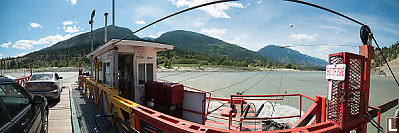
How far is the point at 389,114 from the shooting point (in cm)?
1269

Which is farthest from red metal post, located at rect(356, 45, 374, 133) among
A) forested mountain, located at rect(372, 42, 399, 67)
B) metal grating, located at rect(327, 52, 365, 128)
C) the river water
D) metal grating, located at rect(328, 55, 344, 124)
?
forested mountain, located at rect(372, 42, 399, 67)

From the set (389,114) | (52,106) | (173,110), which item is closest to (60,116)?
(52,106)

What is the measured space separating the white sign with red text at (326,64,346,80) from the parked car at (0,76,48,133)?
3700 millimetres

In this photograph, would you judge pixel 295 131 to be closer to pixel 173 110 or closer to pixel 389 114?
pixel 173 110

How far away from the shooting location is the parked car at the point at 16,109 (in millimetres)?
1934

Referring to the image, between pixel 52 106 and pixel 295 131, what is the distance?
8.00m

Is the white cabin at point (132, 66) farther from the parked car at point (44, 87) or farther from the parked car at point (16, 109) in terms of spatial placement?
the parked car at point (44, 87)

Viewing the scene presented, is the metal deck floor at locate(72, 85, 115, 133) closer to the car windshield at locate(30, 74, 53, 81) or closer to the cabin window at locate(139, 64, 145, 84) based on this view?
the cabin window at locate(139, 64, 145, 84)

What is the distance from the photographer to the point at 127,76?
5746 millimetres

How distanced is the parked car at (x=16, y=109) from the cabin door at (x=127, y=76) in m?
2.56

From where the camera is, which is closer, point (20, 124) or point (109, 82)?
point (20, 124)

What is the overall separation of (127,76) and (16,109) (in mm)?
3391

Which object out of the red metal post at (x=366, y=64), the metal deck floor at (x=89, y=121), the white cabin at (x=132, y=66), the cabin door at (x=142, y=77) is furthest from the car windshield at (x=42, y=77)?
the red metal post at (x=366, y=64)

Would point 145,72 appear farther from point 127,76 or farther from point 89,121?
point 89,121
